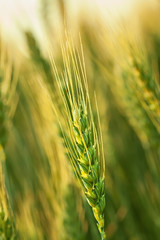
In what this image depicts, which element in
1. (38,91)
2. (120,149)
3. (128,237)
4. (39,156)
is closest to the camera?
(38,91)

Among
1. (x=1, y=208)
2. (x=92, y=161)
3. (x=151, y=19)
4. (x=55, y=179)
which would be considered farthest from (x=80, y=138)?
(x=151, y=19)

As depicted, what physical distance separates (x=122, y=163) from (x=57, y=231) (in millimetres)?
651

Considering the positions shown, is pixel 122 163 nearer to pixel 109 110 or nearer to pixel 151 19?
pixel 109 110

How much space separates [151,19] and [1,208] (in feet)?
8.16

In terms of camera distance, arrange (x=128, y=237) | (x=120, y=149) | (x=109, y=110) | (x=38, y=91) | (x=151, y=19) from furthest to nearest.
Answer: (x=151, y=19), (x=109, y=110), (x=120, y=149), (x=128, y=237), (x=38, y=91)

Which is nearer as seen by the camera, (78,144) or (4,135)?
(78,144)

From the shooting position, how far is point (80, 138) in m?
0.69

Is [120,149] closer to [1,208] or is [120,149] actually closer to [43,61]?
[43,61]

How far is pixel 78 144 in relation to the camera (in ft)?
2.29

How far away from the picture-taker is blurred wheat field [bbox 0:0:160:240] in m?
0.70

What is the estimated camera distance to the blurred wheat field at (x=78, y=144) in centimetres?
70

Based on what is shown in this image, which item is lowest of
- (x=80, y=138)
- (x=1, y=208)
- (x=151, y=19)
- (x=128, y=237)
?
(x=128, y=237)

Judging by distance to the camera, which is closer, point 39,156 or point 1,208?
point 1,208

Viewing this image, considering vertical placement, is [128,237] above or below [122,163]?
below
